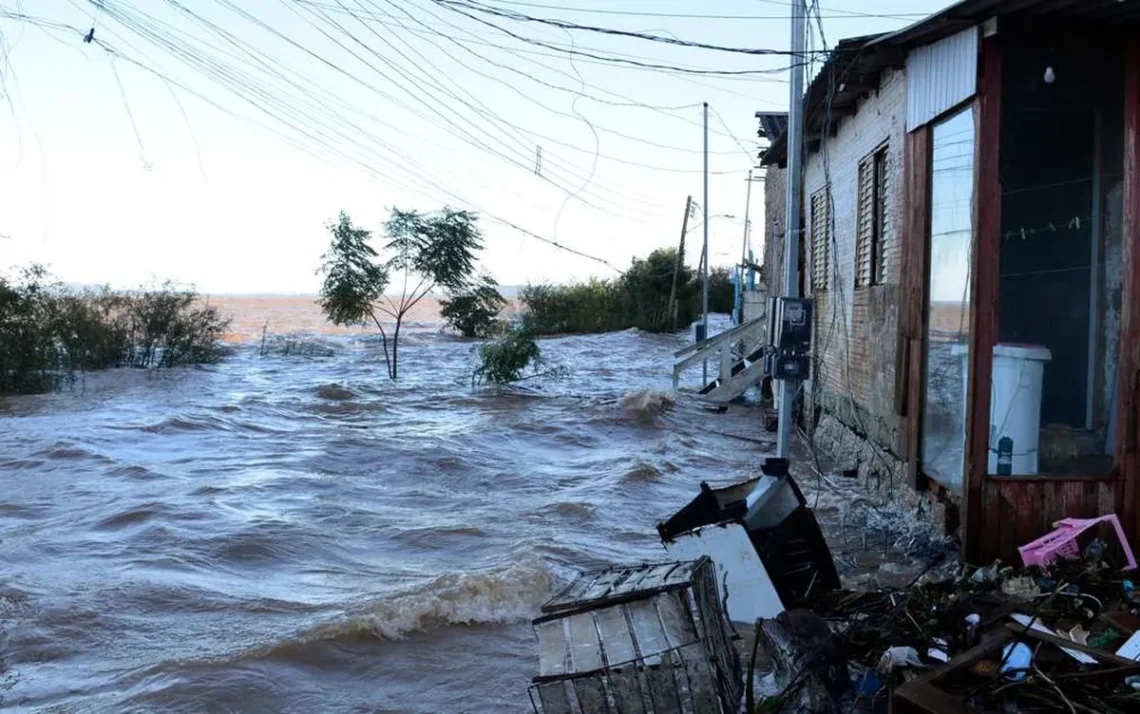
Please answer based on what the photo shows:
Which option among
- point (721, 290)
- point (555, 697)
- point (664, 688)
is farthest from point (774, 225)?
point (721, 290)

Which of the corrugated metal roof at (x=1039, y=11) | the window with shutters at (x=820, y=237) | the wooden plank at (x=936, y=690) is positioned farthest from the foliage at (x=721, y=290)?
the wooden plank at (x=936, y=690)

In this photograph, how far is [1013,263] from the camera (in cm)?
756

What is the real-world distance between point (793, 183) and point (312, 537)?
572 centimetres

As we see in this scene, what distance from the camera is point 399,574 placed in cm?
845

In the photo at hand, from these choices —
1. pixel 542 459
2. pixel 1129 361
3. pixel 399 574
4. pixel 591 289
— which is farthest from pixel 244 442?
pixel 591 289

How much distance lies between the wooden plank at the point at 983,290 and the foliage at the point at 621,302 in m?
38.0

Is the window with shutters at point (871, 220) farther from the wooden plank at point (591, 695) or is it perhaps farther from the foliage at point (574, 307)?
the foliage at point (574, 307)

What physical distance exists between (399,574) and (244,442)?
29.3ft

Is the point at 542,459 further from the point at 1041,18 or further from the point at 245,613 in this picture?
the point at 1041,18

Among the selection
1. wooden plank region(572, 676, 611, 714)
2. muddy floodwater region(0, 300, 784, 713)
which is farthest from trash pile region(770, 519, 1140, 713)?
muddy floodwater region(0, 300, 784, 713)

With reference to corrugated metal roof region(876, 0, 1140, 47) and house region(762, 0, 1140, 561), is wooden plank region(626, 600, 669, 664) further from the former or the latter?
corrugated metal roof region(876, 0, 1140, 47)

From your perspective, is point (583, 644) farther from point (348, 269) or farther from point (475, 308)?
point (475, 308)

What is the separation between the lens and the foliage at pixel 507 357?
83.1 feet

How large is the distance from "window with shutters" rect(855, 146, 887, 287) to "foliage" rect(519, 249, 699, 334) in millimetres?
33528
